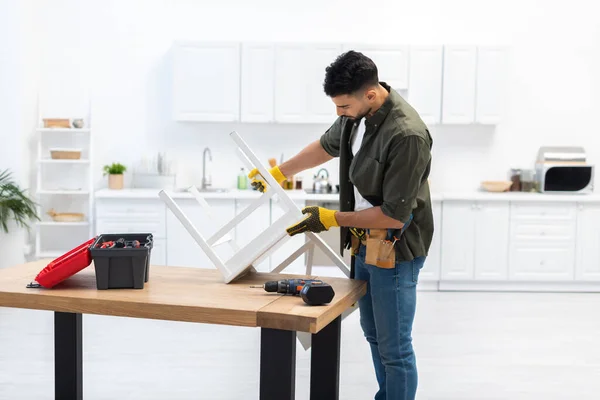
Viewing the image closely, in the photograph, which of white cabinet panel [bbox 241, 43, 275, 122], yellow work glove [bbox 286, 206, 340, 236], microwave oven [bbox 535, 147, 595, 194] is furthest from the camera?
microwave oven [bbox 535, 147, 595, 194]

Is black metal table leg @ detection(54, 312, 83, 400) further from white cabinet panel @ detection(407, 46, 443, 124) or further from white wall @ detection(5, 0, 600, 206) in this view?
white cabinet panel @ detection(407, 46, 443, 124)

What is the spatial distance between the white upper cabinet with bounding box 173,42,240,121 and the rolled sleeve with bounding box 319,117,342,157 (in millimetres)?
3327

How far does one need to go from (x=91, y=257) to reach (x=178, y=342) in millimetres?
2109

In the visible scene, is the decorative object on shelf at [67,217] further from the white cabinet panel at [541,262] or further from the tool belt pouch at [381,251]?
the tool belt pouch at [381,251]

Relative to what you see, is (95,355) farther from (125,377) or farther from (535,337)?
(535,337)

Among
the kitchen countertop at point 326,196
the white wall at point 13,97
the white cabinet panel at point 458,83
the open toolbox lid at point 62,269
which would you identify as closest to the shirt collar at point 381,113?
the open toolbox lid at point 62,269

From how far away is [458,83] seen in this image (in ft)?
20.7

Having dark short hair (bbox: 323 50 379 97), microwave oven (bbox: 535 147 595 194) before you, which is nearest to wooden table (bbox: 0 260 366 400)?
dark short hair (bbox: 323 50 379 97)

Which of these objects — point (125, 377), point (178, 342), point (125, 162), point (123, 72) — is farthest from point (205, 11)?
point (125, 377)

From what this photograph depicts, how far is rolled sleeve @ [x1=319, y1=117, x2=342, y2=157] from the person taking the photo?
3014mm

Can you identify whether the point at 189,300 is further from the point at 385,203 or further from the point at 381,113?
the point at 381,113

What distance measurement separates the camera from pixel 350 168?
9.14 feet

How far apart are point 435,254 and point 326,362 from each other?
354 cm

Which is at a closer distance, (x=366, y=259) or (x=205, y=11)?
(x=366, y=259)
